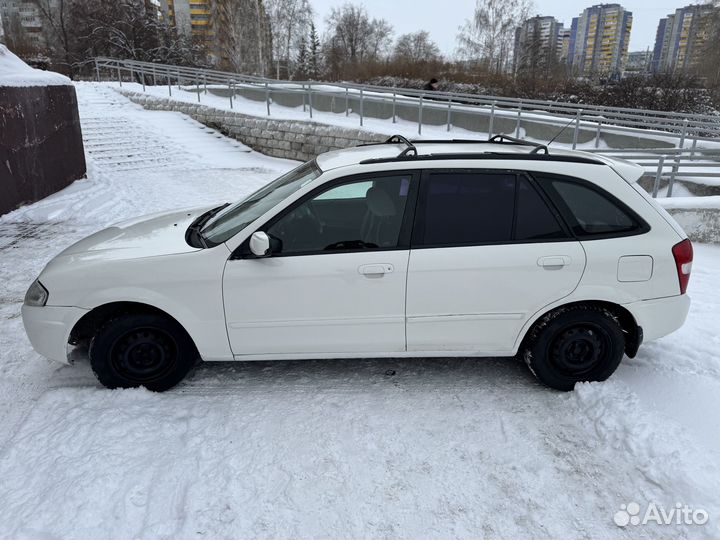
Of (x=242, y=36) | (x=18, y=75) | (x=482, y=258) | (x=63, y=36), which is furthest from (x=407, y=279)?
(x=63, y=36)

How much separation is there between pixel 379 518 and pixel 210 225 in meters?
2.34

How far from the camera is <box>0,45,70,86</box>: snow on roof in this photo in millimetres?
8812

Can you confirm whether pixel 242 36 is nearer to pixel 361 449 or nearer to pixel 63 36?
pixel 63 36

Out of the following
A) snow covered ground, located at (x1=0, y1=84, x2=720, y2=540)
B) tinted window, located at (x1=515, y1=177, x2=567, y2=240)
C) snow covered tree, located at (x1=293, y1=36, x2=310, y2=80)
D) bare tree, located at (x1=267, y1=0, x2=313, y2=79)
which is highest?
bare tree, located at (x1=267, y1=0, x2=313, y2=79)

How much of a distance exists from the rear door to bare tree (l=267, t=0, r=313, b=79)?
40091mm

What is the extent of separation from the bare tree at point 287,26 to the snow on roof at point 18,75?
32.1 meters

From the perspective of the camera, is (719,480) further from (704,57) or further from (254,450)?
(704,57)

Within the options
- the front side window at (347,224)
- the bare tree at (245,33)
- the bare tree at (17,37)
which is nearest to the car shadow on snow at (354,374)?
the front side window at (347,224)

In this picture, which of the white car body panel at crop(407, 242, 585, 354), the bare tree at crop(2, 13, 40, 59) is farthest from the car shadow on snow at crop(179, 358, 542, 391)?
the bare tree at crop(2, 13, 40, 59)

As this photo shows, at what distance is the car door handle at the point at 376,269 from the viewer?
339cm

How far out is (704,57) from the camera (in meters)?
30.7

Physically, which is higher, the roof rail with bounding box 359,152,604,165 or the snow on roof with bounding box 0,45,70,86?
the snow on roof with bounding box 0,45,70,86

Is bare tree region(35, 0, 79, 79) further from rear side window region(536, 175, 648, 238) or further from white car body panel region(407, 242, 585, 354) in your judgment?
rear side window region(536, 175, 648, 238)

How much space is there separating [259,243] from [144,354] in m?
1.15
